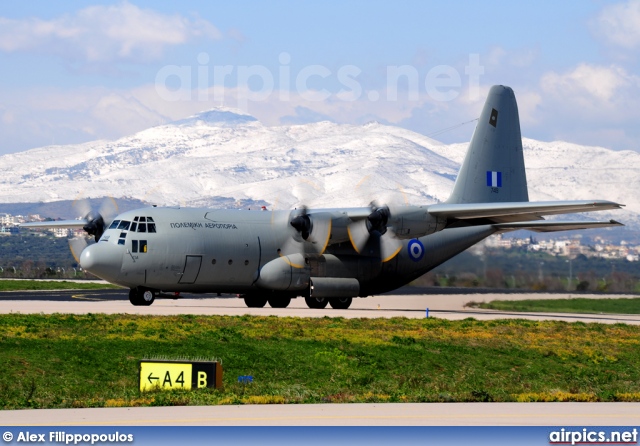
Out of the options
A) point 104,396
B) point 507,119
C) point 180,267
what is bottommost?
point 104,396

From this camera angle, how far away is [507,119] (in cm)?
5178

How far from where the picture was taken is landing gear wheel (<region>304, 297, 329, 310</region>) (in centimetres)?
4600

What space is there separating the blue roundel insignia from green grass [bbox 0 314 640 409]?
10583mm

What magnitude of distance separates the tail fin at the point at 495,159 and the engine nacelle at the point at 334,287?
761 centimetres

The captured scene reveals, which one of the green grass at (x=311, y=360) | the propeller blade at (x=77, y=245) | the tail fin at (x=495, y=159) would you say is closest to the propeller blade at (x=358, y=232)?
the tail fin at (x=495, y=159)

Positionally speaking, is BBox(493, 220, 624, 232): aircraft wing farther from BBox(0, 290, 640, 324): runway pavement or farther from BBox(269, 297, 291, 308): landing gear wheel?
BBox(269, 297, 291, 308): landing gear wheel

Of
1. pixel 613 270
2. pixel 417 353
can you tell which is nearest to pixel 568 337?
pixel 417 353

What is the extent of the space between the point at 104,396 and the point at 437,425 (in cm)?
810

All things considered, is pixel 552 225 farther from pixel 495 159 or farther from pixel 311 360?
pixel 311 360

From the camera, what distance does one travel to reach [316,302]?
46.4 meters

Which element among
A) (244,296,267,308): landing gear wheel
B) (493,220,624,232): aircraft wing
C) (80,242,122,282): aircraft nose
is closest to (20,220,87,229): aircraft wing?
(80,242,122,282): aircraft nose

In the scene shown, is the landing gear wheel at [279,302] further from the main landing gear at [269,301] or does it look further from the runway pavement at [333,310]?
the runway pavement at [333,310]

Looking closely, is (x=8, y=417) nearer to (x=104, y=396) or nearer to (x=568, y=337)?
(x=104, y=396)

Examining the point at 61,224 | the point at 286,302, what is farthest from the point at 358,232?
the point at 61,224
